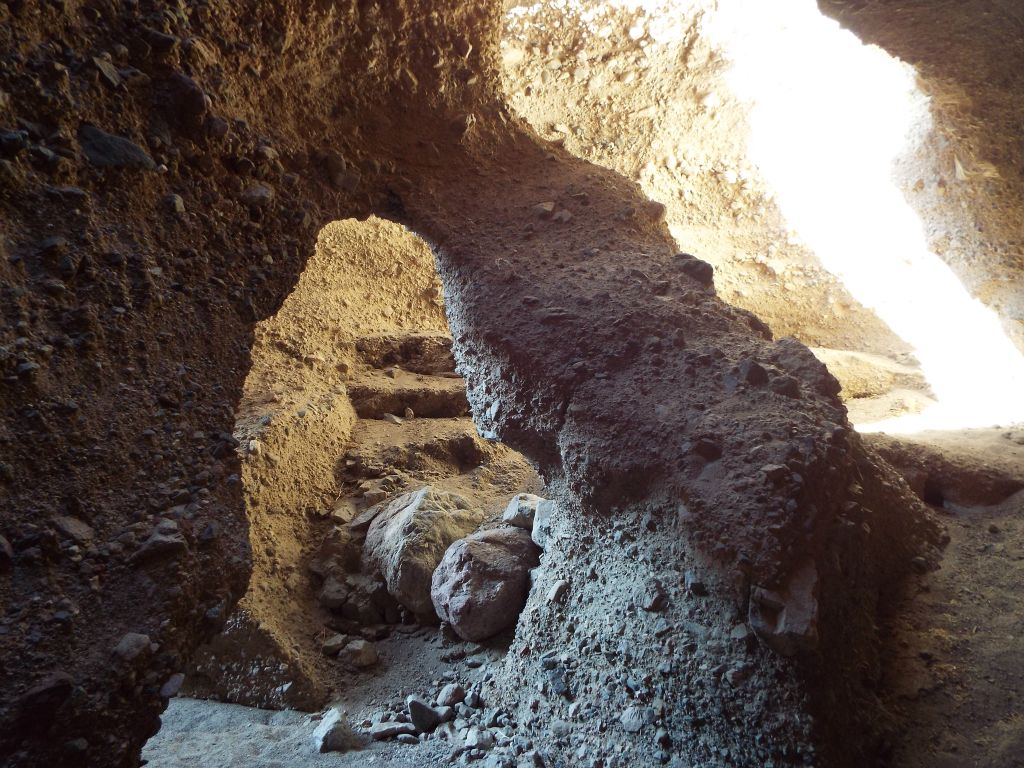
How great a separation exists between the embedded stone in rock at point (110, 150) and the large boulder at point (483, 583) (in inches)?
62.0

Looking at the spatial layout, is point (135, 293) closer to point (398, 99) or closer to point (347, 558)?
point (398, 99)

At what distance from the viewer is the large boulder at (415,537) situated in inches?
98.0

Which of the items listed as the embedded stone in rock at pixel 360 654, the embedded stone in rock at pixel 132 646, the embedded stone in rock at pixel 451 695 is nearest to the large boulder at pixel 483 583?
the embedded stone in rock at pixel 451 695

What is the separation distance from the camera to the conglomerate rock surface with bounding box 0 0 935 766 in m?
1.19

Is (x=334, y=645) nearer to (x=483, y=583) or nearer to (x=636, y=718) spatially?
(x=483, y=583)

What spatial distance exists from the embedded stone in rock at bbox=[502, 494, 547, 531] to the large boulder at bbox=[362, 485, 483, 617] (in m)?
0.20

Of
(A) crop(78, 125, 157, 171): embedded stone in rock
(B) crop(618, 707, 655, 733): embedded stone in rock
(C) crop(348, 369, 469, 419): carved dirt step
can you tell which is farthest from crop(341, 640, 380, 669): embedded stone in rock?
(A) crop(78, 125, 157, 171): embedded stone in rock

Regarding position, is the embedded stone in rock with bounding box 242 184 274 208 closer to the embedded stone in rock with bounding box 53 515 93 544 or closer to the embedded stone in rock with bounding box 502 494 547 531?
the embedded stone in rock with bounding box 53 515 93 544

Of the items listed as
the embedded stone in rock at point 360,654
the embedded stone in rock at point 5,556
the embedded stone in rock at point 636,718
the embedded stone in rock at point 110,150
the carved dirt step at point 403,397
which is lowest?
the embedded stone in rock at point 360,654

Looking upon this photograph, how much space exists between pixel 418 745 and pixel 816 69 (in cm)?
388

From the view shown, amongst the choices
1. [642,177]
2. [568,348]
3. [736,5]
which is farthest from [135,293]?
[736,5]

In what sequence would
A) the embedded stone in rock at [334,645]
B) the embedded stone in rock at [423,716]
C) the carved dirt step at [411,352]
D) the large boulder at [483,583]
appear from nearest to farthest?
the embedded stone in rock at [423,716], the large boulder at [483,583], the embedded stone in rock at [334,645], the carved dirt step at [411,352]

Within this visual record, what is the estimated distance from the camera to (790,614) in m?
1.38

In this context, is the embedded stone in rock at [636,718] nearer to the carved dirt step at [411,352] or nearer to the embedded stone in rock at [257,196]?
the embedded stone in rock at [257,196]
